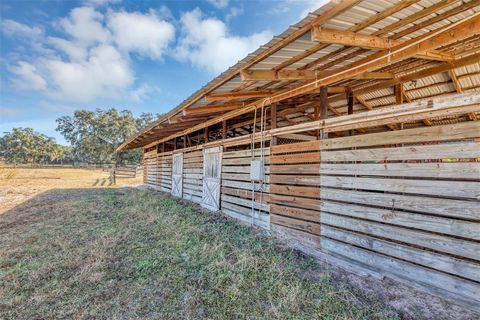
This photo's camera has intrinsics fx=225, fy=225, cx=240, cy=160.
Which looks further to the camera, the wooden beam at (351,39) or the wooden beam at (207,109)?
the wooden beam at (207,109)

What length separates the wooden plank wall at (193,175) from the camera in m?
7.20

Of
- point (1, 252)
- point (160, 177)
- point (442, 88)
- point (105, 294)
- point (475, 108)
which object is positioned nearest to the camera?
point (475, 108)

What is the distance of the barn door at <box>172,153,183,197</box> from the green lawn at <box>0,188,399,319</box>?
362 centimetres

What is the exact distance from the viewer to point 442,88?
4.12 meters

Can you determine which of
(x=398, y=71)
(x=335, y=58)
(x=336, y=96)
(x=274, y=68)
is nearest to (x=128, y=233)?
(x=274, y=68)

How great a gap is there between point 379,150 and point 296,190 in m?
1.45

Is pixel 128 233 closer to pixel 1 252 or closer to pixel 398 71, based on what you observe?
pixel 1 252

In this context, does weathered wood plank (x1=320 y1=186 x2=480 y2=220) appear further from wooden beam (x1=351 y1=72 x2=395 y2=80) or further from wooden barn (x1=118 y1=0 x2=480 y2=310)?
wooden beam (x1=351 y1=72 x2=395 y2=80)

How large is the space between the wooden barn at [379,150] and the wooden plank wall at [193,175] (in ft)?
8.83

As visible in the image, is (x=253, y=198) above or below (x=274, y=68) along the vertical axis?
below

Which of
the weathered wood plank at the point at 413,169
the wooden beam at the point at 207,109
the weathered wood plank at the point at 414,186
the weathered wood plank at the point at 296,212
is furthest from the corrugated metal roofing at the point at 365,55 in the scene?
the weathered wood plank at the point at 296,212

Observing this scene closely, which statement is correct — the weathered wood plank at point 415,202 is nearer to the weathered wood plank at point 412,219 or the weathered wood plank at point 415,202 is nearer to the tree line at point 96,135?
the weathered wood plank at point 412,219

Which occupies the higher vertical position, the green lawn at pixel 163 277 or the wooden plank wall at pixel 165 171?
the wooden plank wall at pixel 165 171

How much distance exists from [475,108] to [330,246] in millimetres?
2276
